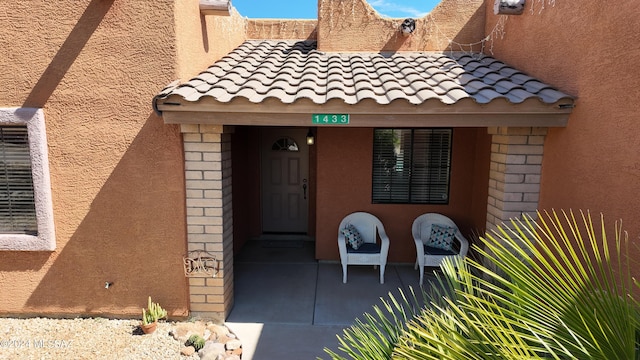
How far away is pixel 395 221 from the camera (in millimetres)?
6406

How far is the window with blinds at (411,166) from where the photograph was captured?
6.24 m

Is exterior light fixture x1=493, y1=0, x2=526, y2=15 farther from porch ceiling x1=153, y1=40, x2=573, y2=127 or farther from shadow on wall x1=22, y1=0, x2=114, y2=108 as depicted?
shadow on wall x1=22, y1=0, x2=114, y2=108

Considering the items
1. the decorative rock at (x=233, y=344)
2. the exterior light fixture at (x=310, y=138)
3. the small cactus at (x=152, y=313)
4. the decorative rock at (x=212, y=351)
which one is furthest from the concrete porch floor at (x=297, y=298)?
the exterior light fixture at (x=310, y=138)

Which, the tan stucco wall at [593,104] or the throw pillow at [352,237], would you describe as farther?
the throw pillow at [352,237]

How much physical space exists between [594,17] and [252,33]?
230 inches

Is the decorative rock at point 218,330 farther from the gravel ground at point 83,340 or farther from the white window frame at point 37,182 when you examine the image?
the white window frame at point 37,182

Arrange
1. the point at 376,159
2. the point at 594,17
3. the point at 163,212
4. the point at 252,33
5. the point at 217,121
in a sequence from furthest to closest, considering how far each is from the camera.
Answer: the point at 252,33 < the point at 376,159 < the point at 163,212 < the point at 217,121 < the point at 594,17

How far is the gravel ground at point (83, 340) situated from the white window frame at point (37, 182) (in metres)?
0.99

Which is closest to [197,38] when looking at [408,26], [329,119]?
[329,119]

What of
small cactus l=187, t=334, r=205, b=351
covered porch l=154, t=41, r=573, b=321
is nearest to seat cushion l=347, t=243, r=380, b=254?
covered porch l=154, t=41, r=573, b=321

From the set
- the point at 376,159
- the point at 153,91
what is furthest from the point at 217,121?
the point at 376,159

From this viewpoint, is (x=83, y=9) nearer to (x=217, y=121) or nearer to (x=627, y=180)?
(x=217, y=121)

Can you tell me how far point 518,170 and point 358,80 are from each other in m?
2.36

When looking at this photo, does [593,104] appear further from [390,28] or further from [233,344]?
[233,344]
